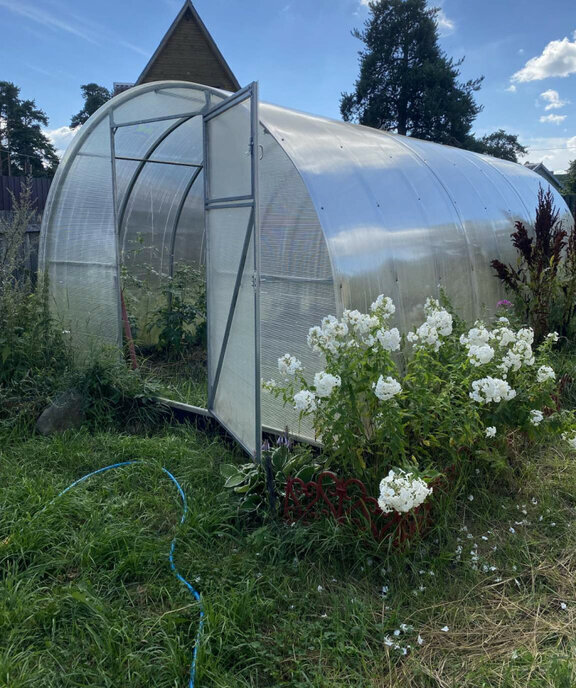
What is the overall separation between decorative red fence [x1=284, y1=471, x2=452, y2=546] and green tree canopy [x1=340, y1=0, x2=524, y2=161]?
21.1m

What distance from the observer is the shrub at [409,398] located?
2855 millimetres

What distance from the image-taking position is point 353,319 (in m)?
2.99

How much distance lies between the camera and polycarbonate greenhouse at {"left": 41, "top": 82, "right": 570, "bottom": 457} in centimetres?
354

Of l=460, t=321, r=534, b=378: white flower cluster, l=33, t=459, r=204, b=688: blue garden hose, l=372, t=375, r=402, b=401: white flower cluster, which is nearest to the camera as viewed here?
l=33, t=459, r=204, b=688: blue garden hose

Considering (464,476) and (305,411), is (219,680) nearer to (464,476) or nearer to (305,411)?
(305,411)

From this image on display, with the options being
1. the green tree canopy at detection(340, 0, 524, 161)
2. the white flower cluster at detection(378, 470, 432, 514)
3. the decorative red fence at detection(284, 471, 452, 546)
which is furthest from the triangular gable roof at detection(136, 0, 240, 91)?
the white flower cluster at detection(378, 470, 432, 514)

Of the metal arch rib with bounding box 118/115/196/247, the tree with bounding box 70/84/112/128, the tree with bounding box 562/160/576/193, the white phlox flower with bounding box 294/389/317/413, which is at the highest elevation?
the tree with bounding box 70/84/112/128

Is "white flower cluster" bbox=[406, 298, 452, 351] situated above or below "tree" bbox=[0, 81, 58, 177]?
below

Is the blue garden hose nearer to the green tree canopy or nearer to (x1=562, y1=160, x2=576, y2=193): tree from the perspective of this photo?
the green tree canopy

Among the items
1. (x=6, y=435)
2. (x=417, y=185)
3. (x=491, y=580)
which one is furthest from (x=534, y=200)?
(x=6, y=435)

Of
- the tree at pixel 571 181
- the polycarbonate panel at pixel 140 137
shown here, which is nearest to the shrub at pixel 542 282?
the polycarbonate panel at pixel 140 137

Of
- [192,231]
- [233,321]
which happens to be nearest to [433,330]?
[233,321]

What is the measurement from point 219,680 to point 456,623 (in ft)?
3.43

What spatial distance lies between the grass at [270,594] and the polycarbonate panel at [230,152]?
182cm
